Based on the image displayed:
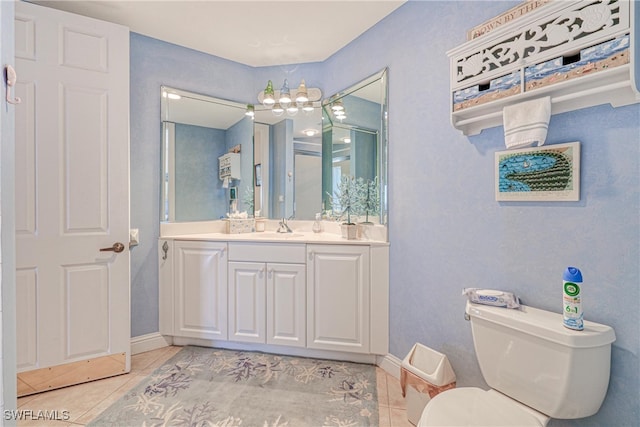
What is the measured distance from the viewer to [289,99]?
9.18 ft

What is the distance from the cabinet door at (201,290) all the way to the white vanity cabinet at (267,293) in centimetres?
8

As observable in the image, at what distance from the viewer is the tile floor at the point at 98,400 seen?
5.50 feet

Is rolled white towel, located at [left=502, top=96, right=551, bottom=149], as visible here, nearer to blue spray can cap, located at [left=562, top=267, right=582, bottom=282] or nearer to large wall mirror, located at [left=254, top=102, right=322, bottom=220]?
blue spray can cap, located at [left=562, top=267, right=582, bottom=282]

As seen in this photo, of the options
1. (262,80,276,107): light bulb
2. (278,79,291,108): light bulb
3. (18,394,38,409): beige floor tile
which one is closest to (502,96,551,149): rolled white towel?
(278,79,291,108): light bulb

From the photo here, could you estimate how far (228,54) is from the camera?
9.00 ft

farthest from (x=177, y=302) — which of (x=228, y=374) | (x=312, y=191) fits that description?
(x=312, y=191)

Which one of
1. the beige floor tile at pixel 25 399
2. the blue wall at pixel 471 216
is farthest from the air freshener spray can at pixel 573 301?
the beige floor tile at pixel 25 399

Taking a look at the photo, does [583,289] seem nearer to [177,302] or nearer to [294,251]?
[294,251]

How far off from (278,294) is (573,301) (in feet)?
5.69

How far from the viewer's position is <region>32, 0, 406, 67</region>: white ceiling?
81.4 inches

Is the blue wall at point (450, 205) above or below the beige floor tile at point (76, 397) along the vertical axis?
above

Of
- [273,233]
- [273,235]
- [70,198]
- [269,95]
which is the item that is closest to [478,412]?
[273,235]

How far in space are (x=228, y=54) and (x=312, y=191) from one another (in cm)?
141

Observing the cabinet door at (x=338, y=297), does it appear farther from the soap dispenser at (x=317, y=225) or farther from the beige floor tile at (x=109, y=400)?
the beige floor tile at (x=109, y=400)
